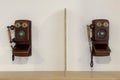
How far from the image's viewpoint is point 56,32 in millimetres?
1960

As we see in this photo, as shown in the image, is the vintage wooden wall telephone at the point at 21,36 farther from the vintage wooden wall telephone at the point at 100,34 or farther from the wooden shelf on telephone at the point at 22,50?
the vintage wooden wall telephone at the point at 100,34

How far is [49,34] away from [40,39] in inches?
3.6

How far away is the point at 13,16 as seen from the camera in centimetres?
196

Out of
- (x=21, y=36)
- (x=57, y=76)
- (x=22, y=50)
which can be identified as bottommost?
(x=57, y=76)

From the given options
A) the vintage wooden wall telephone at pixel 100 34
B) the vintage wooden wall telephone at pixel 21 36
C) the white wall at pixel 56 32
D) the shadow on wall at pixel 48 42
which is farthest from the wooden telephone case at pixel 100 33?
the vintage wooden wall telephone at pixel 21 36

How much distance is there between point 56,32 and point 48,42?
4.5 inches

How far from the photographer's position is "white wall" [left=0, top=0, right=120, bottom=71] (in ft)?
6.40

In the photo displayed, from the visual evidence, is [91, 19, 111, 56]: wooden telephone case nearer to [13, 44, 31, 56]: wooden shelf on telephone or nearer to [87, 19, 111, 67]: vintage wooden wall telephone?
[87, 19, 111, 67]: vintage wooden wall telephone

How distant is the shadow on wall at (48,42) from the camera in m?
1.96

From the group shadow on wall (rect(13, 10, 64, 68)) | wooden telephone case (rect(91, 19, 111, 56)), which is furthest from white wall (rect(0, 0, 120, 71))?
wooden telephone case (rect(91, 19, 111, 56))

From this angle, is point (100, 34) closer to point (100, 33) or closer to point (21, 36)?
point (100, 33)

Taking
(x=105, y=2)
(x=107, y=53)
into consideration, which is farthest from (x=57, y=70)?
(x=105, y=2)

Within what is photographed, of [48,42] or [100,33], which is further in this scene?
[48,42]

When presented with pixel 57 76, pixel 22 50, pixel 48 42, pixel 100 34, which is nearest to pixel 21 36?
pixel 22 50
